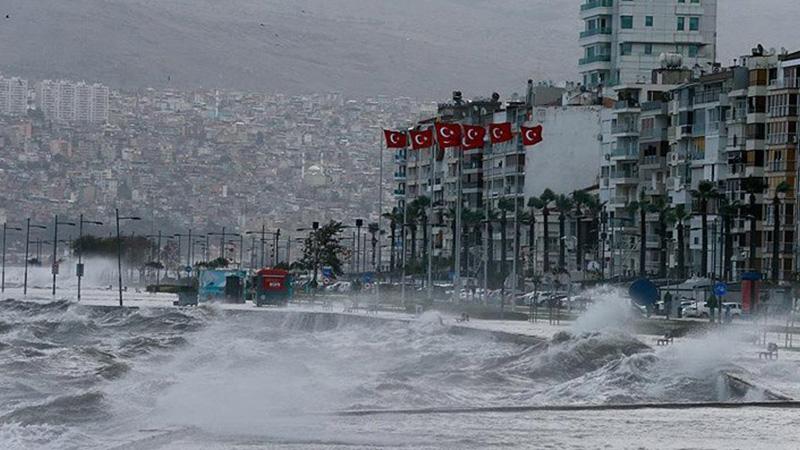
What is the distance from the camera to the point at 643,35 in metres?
167

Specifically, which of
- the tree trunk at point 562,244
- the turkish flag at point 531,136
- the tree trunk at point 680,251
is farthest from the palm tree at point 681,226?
the turkish flag at point 531,136

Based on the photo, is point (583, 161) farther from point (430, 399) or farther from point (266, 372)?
point (430, 399)

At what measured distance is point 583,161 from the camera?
162125mm

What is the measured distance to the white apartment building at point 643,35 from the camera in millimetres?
166875

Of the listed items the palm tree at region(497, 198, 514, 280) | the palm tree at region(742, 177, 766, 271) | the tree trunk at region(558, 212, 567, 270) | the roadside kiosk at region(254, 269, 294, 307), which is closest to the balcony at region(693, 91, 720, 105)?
the palm tree at region(742, 177, 766, 271)

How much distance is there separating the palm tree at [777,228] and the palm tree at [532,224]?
105ft

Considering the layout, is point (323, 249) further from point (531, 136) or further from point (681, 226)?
point (531, 136)

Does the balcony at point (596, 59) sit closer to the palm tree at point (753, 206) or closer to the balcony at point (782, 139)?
the palm tree at point (753, 206)

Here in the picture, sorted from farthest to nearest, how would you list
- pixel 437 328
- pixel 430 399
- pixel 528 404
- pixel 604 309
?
pixel 437 328, pixel 604 309, pixel 430 399, pixel 528 404

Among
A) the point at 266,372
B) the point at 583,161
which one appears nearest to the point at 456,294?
the point at 266,372

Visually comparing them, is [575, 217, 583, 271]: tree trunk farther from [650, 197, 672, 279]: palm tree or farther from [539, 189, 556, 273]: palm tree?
[650, 197, 672, 279]: palm tree

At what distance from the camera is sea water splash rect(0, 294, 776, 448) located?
40.4 m

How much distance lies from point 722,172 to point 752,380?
85.2m

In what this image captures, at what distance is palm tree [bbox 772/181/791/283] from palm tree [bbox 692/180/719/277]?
3.32 m
